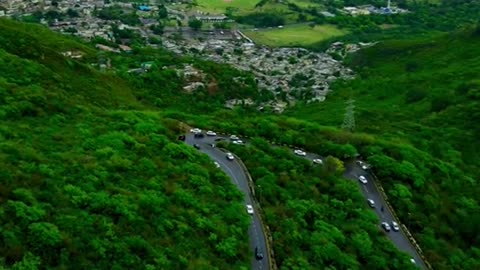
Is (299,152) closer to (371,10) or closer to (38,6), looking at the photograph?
(38,6)

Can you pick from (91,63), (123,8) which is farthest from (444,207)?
(123,8)

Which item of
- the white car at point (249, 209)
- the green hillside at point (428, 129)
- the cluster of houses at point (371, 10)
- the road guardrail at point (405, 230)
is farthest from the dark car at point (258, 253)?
the cluster of houses at point (371, 10)

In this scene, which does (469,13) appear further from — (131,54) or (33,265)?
(33,265)

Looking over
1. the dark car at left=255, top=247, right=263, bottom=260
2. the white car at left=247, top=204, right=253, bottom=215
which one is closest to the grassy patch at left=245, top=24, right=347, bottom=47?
the white car at left=247, top=204, right=253, bottom=215

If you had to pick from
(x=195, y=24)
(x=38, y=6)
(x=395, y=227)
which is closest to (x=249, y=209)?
(x=395, y=227)

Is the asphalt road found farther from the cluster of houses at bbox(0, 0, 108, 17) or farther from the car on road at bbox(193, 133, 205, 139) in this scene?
the cluster of houses at bbox(0, 0, 108, 17)
